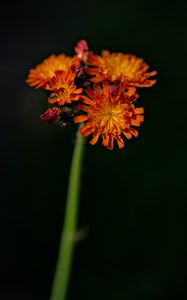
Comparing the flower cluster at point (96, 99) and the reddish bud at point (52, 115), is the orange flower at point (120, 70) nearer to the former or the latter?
the flower cluster at point (96, 99)

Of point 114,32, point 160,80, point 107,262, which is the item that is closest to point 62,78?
point 107,262

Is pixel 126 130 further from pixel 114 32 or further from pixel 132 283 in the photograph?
pixel 114 32

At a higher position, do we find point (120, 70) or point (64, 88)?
point (120, 70)

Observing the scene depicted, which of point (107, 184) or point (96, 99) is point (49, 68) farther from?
point (107, 184)

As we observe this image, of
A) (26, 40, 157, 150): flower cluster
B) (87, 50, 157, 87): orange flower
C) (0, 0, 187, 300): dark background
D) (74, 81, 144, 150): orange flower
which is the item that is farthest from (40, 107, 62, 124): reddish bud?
(0, 0, 187, 300): dark background

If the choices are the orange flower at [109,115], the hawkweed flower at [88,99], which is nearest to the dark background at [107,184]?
the hawkweed flower at [88,99]

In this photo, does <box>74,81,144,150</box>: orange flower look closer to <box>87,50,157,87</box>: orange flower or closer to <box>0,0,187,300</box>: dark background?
<box>87,50,157,87</box>: orange flower

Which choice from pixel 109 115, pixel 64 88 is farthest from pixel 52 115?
pixel 109 115
